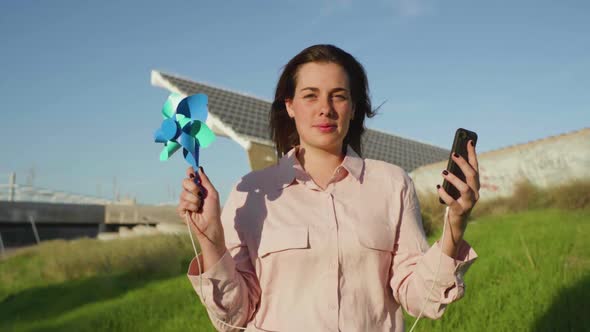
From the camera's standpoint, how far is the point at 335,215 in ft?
6.34

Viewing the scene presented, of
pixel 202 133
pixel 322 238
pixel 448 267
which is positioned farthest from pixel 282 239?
pixel 448 267

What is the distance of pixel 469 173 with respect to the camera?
5.26ft

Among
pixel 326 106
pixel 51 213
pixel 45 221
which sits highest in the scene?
pixel 326 106

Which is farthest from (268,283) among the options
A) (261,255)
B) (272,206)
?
(272,206)

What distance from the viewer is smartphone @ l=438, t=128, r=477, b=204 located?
5.46 feet

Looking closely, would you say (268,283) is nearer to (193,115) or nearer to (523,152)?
(193,115)

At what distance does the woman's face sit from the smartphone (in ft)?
1.59

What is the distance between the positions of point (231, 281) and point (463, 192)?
0.83m

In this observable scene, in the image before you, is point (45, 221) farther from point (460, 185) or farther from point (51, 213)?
point (460, 185)

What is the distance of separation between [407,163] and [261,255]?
690 inches

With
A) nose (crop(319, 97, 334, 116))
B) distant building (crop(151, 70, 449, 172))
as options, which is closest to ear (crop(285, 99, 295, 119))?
nose (crop(319, 97, 334, 116))

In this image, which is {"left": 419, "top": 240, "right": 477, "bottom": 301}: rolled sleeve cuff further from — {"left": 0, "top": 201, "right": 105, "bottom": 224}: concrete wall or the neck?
{"left": 0, "top": 201, "right": 105, "bottom": 224}: concrete wall

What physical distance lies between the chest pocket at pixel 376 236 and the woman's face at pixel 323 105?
35 cm

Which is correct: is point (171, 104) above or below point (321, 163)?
above
